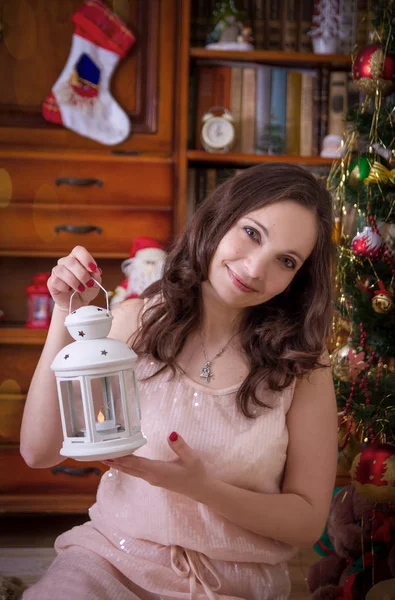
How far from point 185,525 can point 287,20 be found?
2.20 meters

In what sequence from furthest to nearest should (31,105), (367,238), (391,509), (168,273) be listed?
(31,105) → (391,509) → (367,238) → (168,273)

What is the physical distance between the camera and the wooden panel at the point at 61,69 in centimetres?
262

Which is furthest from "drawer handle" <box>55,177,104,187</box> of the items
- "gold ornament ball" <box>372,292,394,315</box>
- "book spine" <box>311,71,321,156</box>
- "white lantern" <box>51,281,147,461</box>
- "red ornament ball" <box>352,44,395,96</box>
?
"white lantern" <box>51,281,147,461</box>

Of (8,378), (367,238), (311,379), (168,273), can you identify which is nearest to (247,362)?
(311,379)

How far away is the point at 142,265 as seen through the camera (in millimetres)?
2504

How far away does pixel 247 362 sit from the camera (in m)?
1.28

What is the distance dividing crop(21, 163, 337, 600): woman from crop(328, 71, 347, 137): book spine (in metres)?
1.59

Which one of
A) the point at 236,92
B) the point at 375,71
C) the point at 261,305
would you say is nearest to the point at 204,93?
the point at 236,92

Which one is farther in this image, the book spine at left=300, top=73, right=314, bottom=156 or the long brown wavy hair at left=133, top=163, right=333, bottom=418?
the book spine at left=300, top=73, right=314, bottom=156

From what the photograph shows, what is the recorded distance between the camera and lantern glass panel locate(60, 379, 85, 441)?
39.5 inches

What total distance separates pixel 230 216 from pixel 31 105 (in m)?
1.66

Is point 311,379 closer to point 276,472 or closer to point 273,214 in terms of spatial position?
point 276,472

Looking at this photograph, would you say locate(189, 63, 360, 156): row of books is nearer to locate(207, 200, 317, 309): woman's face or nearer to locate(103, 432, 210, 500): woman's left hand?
locate(207, 200, 317, 309): woman's face

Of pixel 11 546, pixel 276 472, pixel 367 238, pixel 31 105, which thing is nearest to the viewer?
pixel 276 472
